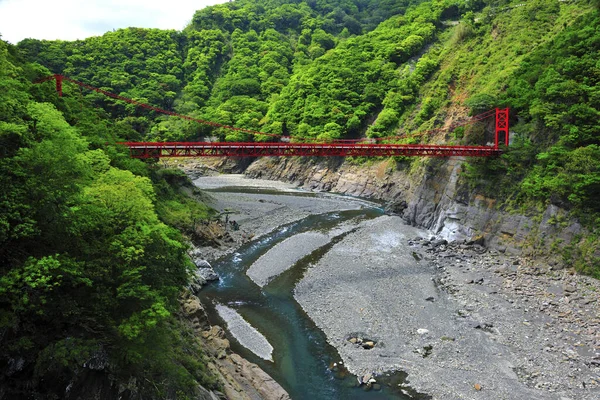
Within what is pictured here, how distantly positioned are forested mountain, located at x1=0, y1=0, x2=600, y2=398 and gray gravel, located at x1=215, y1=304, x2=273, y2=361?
13.1ft

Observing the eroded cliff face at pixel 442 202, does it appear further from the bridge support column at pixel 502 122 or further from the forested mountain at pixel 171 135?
the bridge support column at pixel 502 122

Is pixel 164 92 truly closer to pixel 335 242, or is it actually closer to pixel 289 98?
pixel 289 98

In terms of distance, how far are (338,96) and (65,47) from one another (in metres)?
59.4

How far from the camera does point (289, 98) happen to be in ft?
212

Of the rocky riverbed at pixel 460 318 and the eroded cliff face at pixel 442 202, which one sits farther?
the eroded cliff face at pixel 442 202

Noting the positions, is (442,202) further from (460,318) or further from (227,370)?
(227,370)

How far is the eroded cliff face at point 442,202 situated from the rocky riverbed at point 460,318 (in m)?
1.37

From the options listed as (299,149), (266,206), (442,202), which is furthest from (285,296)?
(266,206)

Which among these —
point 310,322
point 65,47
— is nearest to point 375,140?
point 310,322

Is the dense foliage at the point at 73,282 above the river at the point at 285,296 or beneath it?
above

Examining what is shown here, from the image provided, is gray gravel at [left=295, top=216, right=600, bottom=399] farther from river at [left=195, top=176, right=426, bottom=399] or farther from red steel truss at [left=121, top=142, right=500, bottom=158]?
red steel truss at [left=121, top=142, right=500, bottom=158]

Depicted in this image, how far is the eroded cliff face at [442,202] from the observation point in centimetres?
2047

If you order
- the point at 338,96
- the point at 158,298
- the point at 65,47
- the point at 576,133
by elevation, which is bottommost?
the point at 158,298

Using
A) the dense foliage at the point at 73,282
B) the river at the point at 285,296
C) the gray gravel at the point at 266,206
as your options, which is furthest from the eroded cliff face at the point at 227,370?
the gray gravel at the point at 266,206
